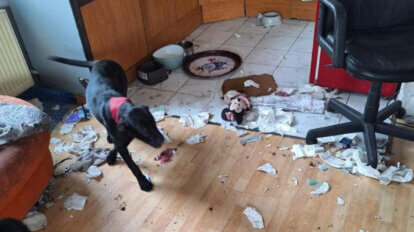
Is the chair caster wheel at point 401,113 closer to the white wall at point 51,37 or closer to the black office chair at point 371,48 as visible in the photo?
Result: the black office chair at point 371,48

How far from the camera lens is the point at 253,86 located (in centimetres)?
254

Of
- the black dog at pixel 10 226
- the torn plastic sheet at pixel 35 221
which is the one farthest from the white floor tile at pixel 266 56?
the black dog at pixel 10 226

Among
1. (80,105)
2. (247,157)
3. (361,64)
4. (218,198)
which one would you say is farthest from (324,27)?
(80,105)

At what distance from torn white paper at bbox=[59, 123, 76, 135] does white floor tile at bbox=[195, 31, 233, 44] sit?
4.59ft

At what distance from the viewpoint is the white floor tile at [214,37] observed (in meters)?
3.25

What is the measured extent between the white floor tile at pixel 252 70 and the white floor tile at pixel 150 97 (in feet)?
1.68

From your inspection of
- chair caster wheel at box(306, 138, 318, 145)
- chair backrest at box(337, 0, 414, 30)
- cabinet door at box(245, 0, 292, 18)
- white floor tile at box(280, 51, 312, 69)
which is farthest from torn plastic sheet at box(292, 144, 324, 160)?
cabinet door at box(245, 0, 292, 18)

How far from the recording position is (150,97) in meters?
2.58

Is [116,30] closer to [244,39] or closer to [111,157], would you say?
[111,157]

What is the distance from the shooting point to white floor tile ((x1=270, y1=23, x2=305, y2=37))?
10.5 feet

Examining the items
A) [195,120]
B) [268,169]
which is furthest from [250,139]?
[195,120]

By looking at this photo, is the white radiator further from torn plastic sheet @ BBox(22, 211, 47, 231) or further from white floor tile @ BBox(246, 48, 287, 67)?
white floor tile @ BBox(246, 48, 287, 67)

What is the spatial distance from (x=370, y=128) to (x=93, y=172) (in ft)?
4.68

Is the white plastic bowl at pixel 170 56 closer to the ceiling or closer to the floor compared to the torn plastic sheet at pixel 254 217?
closer to the ceiling
